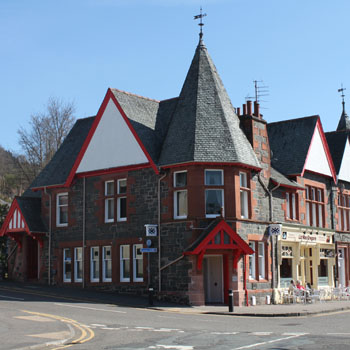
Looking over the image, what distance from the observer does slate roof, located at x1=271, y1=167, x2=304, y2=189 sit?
102 feet

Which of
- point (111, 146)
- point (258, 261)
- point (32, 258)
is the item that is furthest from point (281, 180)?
point (32, 258)

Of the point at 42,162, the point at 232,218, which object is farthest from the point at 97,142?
the point at 42,162

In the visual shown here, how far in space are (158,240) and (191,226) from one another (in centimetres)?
208

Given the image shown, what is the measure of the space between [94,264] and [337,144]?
59.7 ft

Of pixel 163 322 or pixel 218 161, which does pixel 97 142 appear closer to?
pixel 218 161

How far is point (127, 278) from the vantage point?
29.6 m

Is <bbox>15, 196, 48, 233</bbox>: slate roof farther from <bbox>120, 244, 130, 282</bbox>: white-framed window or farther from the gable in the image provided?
the gable

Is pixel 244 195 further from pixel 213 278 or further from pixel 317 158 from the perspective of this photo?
pixel 317 158

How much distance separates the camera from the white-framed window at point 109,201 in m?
30.8

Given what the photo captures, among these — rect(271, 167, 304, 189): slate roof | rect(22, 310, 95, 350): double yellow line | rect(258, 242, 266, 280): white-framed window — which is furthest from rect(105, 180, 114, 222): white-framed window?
rect(22, 310, 95, 350): double yellow line

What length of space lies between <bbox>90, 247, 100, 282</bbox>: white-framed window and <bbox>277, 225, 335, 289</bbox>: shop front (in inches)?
360

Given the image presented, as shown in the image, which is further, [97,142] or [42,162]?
[42,162]

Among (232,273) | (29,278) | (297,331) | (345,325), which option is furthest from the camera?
(29,278)

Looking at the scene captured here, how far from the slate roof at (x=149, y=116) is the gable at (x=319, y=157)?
27.8 feet
